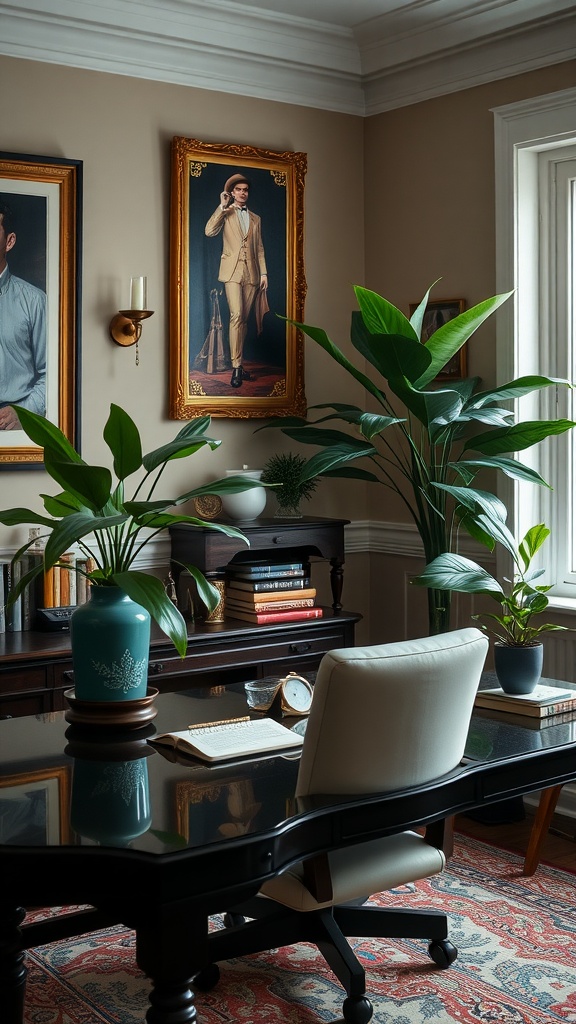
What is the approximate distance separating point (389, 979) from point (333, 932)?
348mm

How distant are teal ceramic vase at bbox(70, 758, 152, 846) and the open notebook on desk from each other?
110 millimetres

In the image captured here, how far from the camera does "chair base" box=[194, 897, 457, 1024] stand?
2.57 meters

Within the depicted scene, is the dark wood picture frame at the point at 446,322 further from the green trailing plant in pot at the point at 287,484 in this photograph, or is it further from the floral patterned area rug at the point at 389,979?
the floral patterned area rug at the point at 389,979

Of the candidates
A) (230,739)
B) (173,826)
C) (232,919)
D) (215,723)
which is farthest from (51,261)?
(173,826)

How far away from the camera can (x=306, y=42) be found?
14.5ft

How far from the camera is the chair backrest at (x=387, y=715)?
2145mm

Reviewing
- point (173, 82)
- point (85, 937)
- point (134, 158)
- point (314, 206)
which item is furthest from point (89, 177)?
point (85, 937)

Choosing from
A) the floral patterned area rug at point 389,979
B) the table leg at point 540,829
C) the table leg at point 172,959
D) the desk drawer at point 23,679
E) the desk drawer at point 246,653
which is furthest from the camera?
the desk drawer at point 246,653

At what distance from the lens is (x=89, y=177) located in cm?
407

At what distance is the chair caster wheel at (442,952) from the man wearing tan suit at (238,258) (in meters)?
2.34

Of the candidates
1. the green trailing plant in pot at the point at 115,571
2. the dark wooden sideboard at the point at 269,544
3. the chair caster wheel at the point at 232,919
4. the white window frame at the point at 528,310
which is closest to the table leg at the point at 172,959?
the green trailing plant in pot at the point at 115,571

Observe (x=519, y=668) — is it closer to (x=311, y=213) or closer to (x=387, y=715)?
(x=387, y=715)

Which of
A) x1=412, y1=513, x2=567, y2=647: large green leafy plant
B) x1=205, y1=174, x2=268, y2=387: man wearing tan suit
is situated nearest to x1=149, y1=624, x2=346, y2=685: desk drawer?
x1=412, y1=513, x2=567, y2=647: large green leafy plant

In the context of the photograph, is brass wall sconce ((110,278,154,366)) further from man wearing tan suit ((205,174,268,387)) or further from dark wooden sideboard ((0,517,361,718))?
dark wooden sideboard ((0,517,361,718))
